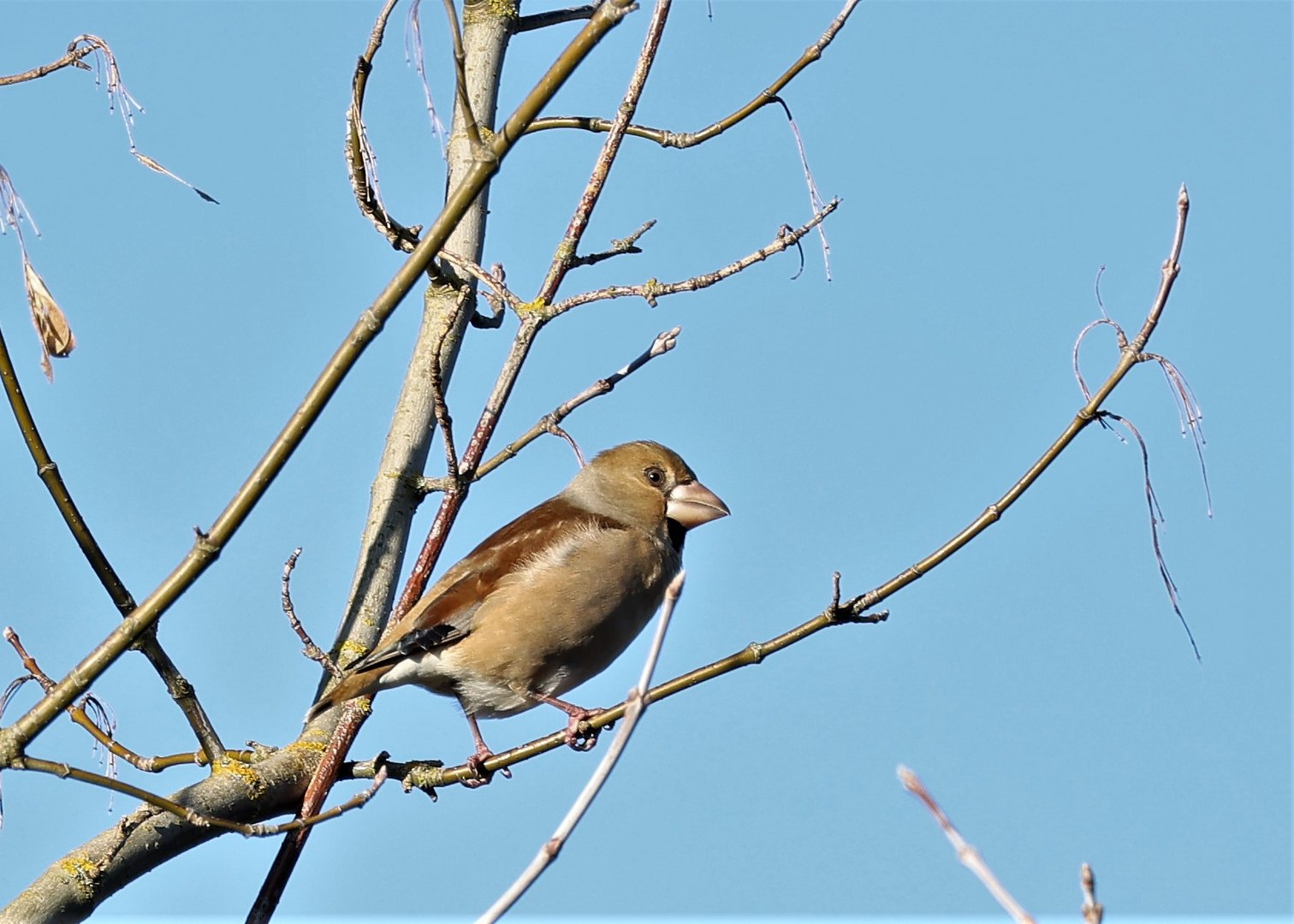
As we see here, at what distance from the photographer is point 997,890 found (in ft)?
5.85

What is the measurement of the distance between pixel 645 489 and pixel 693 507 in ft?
0.76

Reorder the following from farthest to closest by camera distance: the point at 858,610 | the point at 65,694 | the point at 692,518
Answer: the point at 692,518, the point at 858,610, the point at 65,694

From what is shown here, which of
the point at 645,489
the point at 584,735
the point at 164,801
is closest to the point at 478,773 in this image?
the point at 584,735

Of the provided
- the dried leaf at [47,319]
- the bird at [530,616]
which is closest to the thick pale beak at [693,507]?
the bird at [530,616]

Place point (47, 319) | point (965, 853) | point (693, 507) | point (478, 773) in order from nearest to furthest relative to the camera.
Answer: point (965, 853)
point (47, 319)
point (478, 773)
point (693, 507)

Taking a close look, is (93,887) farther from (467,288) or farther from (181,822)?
(467,288)

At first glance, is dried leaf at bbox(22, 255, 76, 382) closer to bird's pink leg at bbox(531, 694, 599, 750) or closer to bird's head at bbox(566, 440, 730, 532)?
bird's pink leg at bbox(531, 694, 599, 750)

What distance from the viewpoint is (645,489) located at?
678 cm

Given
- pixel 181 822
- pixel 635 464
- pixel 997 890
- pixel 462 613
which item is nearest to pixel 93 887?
pixel 181 822

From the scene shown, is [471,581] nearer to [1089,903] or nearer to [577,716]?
[577,716]

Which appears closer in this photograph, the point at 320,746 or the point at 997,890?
the point at 997,890

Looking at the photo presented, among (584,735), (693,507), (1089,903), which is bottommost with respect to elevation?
(1089,903)

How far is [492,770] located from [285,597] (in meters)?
0.83

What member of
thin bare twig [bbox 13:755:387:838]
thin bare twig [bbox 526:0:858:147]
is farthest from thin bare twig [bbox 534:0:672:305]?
thin bare twig [bbox 13:755:387:838]
